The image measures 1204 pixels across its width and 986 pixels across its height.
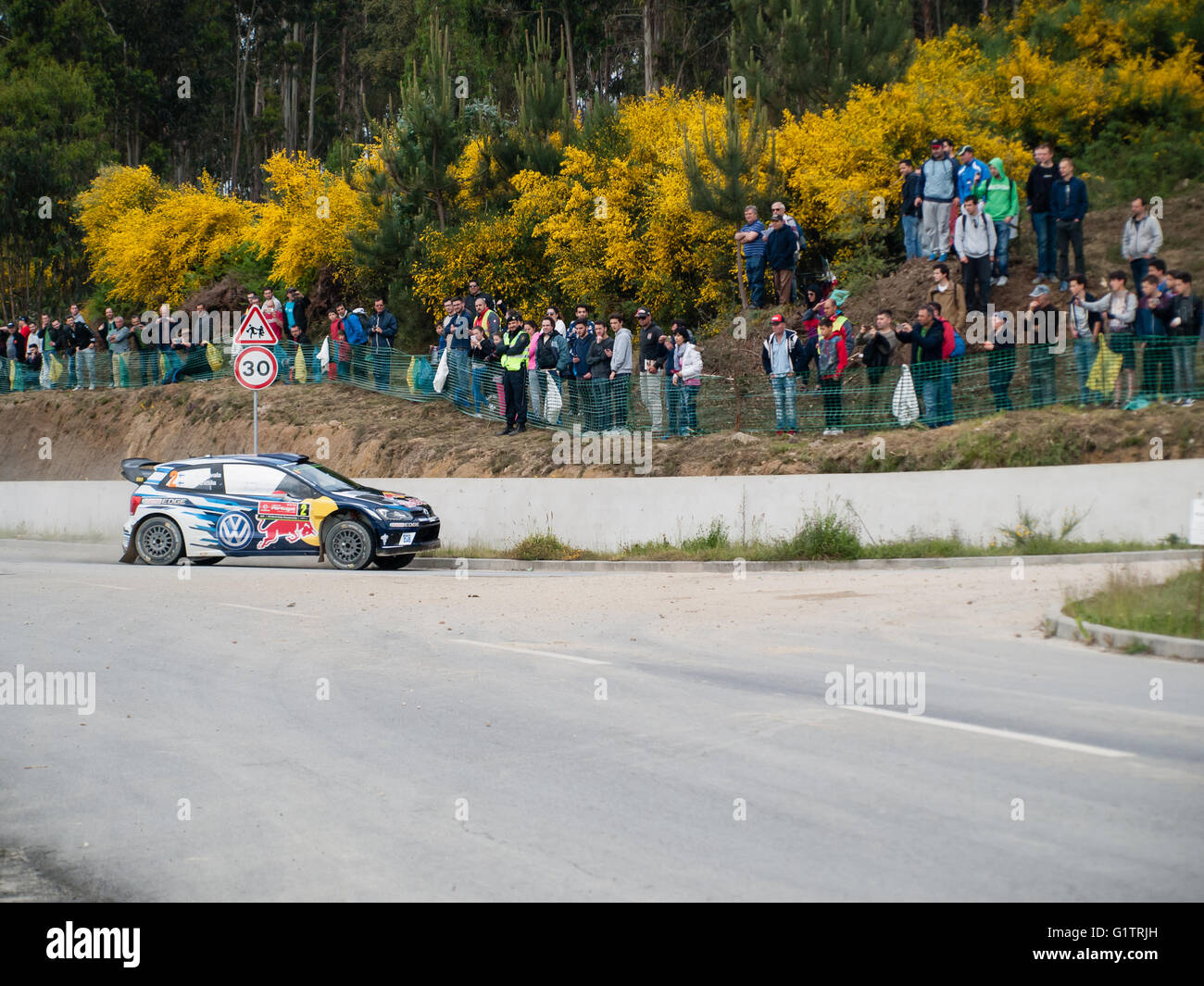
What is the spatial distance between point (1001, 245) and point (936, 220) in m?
1.18

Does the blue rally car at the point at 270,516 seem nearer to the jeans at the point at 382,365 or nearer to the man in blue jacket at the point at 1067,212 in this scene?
the jeans at the point at 382,365

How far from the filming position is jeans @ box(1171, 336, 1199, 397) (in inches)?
740

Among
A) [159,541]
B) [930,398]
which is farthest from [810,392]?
[159,541]

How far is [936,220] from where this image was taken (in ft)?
78.2

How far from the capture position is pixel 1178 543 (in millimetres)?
17141

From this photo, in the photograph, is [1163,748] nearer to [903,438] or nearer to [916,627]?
[916,627]

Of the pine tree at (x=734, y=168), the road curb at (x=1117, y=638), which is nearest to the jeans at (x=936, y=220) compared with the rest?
the pine tree at (x=734, y=168)

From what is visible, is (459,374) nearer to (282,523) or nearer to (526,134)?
(282,523)

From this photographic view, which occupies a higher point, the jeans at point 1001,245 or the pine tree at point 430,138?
the pine tree at point 430,138

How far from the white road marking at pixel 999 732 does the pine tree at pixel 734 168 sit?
20.6 metres

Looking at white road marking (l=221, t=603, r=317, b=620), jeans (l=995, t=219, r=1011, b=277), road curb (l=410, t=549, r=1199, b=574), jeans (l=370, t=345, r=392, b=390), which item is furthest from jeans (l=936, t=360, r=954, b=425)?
jeans (l=370, t=345, r=392, b=390)

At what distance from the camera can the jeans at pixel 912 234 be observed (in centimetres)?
2475

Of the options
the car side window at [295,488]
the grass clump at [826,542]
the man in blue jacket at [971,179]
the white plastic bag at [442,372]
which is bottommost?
the grass clump at [826,542]

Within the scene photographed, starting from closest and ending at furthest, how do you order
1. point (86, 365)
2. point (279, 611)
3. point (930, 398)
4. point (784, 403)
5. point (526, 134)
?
point (279, 611) → point (930, 398) → point (784, 403) → point (86, 365) → point (526, 134)
